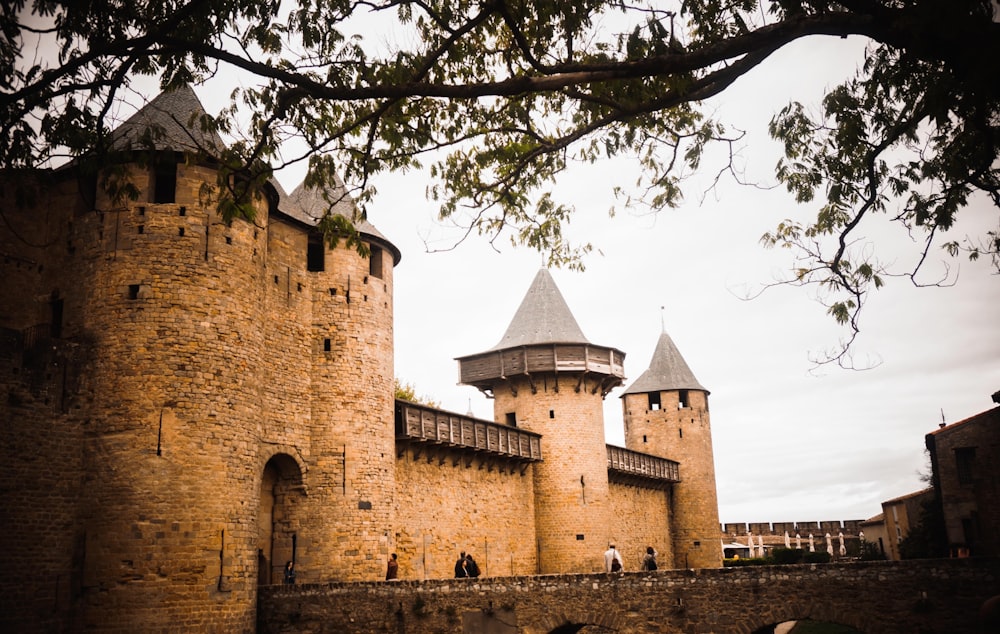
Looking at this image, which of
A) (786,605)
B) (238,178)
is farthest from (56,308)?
(786,605)

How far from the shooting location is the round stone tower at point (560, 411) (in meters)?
28.7

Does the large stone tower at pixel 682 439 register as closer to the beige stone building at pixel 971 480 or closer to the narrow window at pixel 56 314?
the beige stone building at pixel 971 480

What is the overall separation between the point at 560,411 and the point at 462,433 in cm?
559

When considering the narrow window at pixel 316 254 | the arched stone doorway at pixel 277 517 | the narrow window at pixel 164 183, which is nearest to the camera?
the narrow window at pixel 164 183

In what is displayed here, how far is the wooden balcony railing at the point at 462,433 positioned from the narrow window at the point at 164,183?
8060 mm

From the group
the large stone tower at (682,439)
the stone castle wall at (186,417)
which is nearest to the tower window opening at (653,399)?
the large stone tower at (682,439)

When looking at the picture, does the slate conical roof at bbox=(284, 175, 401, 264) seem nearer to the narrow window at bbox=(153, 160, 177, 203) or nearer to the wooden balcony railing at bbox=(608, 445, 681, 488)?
the narrow window at bbox=(153, 160, 177, 203)

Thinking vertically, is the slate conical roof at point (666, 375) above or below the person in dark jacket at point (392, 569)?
above

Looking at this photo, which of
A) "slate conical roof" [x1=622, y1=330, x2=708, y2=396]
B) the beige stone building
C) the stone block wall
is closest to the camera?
the stone block wall

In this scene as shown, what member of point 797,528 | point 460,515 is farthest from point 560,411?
point 797,528

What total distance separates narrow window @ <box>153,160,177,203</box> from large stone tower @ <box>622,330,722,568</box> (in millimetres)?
25860

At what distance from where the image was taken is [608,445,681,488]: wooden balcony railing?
108 feet

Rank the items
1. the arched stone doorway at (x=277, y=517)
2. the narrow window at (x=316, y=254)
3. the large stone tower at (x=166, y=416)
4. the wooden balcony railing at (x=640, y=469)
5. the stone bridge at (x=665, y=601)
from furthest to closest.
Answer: the wooden balcony railing at (x=640, y=469) < the narrow window at (x=316, y=254) < the arched stone doorway at (x=277, y=517) < the large stone tower at (x=166, y=416) < the stone bridge at (x=665, y=601)

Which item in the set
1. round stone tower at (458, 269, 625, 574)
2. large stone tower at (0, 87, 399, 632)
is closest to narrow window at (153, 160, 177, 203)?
large stone tower at (0, 87, 399, 632)
